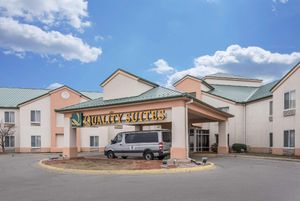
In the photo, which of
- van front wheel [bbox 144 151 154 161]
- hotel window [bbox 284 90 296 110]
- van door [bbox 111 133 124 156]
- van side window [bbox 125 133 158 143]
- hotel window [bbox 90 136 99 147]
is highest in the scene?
hotel window [bbox 284 90 296 110]

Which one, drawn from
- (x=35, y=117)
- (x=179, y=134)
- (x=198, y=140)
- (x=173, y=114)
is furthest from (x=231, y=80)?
(x=179, y=134)

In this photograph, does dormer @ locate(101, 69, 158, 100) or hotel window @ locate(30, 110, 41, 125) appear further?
hotel window @ locate(30, 110, 41, 125)

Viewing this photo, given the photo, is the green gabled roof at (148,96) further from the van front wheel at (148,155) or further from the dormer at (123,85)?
the van front wheel at (148,155)

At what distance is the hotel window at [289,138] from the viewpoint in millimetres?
29633

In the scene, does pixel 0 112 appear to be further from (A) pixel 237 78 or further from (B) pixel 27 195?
(B) pixel 27 195

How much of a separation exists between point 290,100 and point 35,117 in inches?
1216

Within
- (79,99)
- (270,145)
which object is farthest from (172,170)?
(79,99)

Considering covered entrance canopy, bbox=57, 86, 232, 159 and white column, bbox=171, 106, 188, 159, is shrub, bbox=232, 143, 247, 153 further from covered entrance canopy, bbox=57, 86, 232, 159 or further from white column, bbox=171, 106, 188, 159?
white column, bbox=171, 106, 188, 159

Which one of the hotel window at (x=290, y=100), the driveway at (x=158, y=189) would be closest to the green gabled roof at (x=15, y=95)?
the hotel window at (x=290, y=100)

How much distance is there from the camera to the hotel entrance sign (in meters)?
23.7

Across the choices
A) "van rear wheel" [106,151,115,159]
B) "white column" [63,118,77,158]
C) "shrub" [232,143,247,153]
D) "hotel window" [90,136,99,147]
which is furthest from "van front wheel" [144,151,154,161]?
"hotel window" [90,136,99,147]

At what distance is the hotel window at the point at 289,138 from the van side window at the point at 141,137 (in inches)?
467

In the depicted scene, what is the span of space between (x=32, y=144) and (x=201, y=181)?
36192mm

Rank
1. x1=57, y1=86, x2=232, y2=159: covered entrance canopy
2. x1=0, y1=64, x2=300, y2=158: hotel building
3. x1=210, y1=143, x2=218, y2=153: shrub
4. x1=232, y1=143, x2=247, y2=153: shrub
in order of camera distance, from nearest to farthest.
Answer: x1=57, y1=86, x2=232, y2=159: covered entrance canopy, x1=0, y1=64, x2=300, y2=158: hotel building, x1=232, y1=143, x2=247, y2=153: shrub, x1=210, y1=143, x2=218, y2=153: shrub
